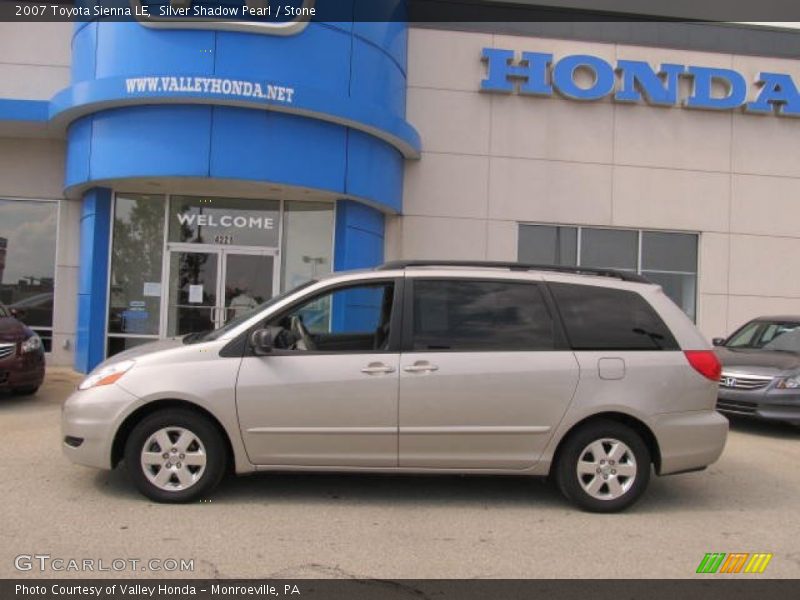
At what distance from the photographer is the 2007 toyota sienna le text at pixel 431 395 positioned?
498cm

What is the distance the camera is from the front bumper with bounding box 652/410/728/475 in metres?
5.20

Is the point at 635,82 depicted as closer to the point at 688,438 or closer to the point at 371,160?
the point at 371,160

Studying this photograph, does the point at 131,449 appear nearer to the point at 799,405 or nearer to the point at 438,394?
the point at 438,394

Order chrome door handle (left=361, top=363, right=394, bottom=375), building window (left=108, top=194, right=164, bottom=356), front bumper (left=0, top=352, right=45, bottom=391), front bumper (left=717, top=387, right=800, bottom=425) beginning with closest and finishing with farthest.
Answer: chrome door handle (left=361, top=363, right=394, bottom=375)
front bumper (left=717, top=387, right=800, bottom=425)
front bumper (left=0, top=352, right=45, bottom=391)
building window (left=108, top=194, right=164, bottom=356)

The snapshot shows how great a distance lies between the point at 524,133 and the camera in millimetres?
13477

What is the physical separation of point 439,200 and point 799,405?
7.12 meters

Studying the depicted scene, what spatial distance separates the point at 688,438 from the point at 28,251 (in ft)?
38.8

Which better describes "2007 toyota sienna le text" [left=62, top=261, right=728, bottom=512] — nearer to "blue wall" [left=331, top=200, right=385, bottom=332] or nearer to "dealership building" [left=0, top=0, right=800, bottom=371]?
"blue wall" [left=331, top=200, right=385, bottom=332]

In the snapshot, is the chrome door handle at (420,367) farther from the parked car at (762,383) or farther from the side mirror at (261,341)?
the parked car at (762,383)

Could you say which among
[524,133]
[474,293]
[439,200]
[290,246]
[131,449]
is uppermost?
[524,133]

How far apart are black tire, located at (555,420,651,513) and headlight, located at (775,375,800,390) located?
407cm

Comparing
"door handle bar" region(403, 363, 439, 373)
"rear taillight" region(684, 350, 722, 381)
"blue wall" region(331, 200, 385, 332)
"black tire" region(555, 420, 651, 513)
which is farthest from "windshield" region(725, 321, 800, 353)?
"door handle bar" region(403, 363, 439, 373)

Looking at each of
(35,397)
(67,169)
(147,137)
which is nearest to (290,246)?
(147,137)

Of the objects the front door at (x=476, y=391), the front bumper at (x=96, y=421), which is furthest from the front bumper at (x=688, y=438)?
the front bumper at (x=96, y=421)
